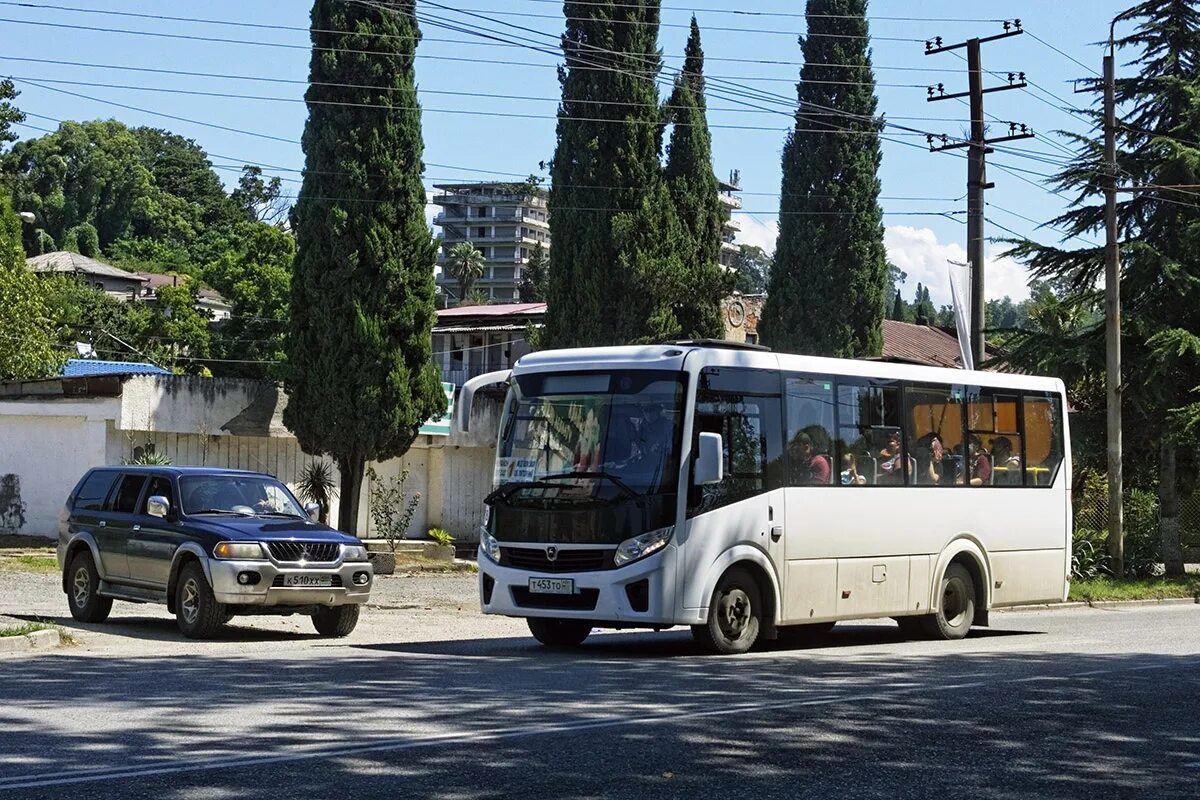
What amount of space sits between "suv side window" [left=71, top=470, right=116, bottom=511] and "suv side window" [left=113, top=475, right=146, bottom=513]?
0.27m

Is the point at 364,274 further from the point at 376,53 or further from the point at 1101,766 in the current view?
the point at 1101,766

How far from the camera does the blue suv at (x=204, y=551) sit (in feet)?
55.0

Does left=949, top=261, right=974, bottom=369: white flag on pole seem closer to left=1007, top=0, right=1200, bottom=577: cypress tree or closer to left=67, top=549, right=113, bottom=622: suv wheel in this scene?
left=1007, top=0, right=1200, bottom=577: cypress tree

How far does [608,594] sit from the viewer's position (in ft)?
50.0

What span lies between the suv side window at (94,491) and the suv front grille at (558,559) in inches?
213

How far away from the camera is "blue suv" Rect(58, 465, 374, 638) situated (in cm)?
1675

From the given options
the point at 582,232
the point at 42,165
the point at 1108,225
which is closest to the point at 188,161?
the point at 42,165

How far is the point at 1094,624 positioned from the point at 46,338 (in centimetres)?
3379

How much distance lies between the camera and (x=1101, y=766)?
30.2ft

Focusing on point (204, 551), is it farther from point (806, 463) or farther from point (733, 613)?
point (806, 463)

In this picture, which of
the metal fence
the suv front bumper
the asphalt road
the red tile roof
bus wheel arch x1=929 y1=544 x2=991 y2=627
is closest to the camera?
the asphalt road

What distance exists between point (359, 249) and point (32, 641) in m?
15.9

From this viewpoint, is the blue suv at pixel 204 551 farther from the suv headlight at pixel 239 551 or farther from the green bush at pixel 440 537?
the green bush at pixel 440 537


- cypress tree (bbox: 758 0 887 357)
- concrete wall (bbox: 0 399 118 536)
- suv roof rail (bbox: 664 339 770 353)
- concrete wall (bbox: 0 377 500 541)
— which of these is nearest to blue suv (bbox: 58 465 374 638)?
suv roof rail (bbox: 664 339 770 353)
